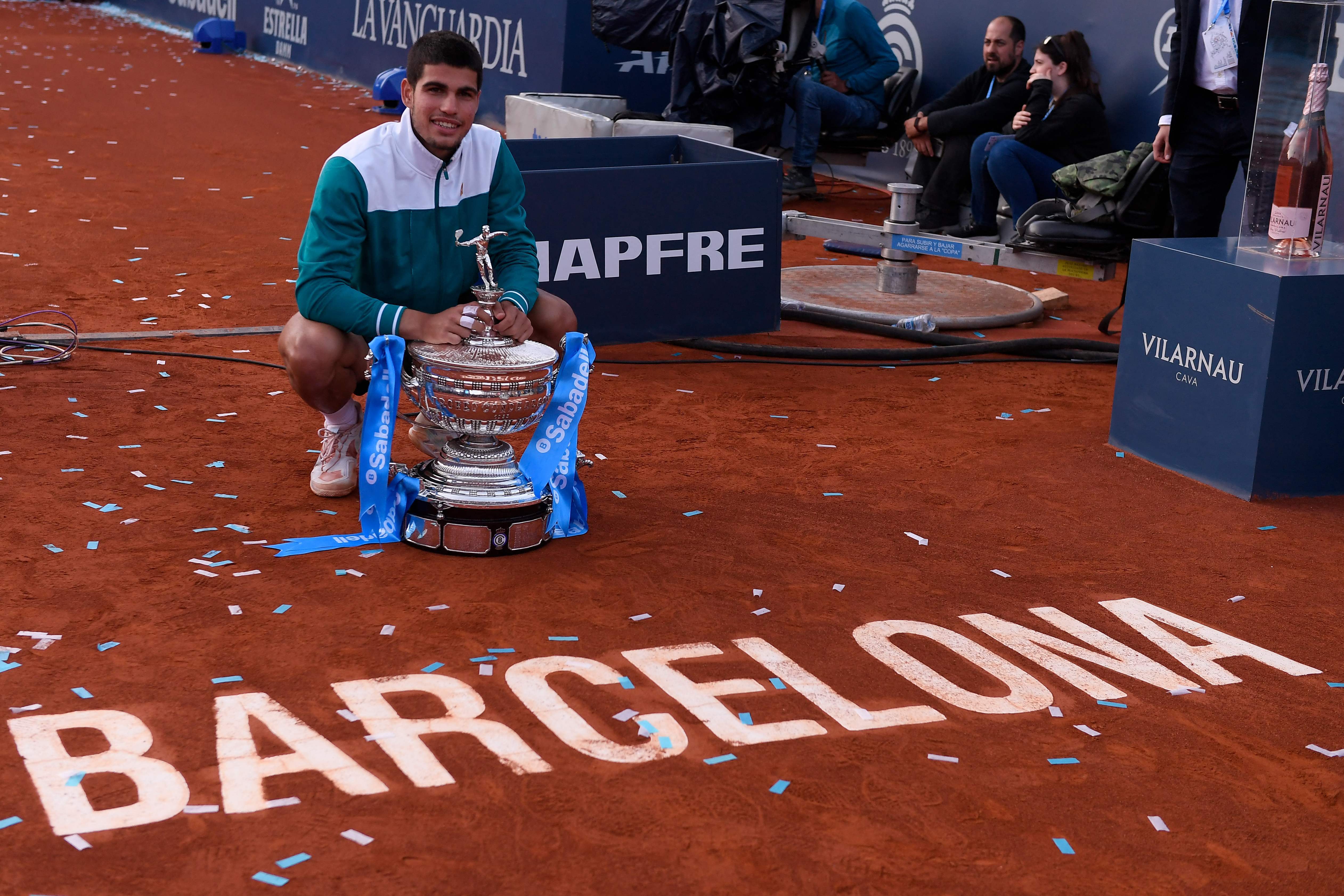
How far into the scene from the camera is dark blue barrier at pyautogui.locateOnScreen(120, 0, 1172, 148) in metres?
9.34

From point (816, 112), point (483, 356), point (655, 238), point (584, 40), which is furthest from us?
point (584, 40)

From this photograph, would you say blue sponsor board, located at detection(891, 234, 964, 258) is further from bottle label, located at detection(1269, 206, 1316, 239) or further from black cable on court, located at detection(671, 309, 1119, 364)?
bottle label, located at detection(1269, 206, 1316, 239)

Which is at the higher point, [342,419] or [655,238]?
[655,238]

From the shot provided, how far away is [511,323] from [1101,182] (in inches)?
156

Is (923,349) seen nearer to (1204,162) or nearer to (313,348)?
(1204,162)

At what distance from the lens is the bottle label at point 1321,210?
200 inches

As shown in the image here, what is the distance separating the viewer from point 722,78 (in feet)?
33.0

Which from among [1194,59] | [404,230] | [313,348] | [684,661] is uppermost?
[1194,59]

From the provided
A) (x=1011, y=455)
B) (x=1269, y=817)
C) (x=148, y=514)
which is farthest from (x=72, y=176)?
(x=1269, y=817)

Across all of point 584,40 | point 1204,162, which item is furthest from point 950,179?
point 584,40

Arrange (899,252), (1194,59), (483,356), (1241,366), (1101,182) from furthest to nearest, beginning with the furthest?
(899,252) → (1101,182) → (1194,59) → (1241,366) → (483,356)

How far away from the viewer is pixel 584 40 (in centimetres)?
1337

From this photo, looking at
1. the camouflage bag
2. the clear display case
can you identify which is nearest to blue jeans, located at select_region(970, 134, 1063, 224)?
the camouflage bag

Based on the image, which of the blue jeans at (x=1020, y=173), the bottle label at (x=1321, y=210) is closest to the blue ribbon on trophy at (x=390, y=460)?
the bottle label at (x=1321, y=210)
